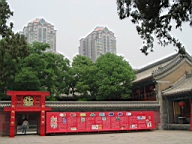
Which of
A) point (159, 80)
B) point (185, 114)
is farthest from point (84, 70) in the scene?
point (185, 114)

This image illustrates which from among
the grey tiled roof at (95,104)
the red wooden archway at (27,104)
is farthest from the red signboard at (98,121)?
the grey tiled roof at (95,104)

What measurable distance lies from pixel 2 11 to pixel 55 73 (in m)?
13.1

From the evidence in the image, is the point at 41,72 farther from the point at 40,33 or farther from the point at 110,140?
the point at 40,33

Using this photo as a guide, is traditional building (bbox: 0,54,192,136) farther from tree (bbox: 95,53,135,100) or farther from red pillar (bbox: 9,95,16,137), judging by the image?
tree (bbox: 95,53,135,100)

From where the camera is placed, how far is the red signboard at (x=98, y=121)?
1819 centimetres

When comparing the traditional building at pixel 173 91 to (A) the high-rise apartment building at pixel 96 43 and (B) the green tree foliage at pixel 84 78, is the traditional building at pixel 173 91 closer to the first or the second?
(B) the green tree foliage at pixel 84 78

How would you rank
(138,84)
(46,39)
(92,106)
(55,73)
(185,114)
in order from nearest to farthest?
(92,106)
(185,114)
(55,73)
(138,84)
(46,39)

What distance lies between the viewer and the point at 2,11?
38.0 feet

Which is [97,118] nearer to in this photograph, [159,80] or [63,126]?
[63,126]

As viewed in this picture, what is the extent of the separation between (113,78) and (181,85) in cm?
583

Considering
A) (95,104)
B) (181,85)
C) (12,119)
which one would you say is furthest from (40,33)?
(12,119)

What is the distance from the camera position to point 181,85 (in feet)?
73.6

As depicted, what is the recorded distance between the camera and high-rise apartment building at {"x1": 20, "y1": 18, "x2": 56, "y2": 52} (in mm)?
47525

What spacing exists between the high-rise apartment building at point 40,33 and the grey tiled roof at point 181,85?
2837cm
